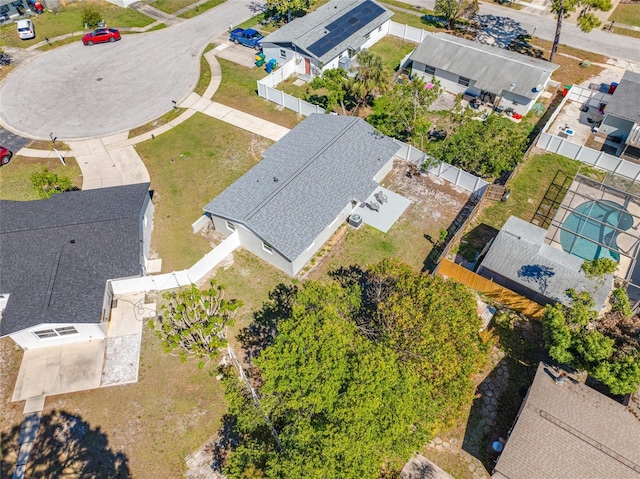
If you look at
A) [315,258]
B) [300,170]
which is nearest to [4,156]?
[300,170]

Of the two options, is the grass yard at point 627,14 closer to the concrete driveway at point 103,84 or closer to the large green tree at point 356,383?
the concrete driveway at point 103,84

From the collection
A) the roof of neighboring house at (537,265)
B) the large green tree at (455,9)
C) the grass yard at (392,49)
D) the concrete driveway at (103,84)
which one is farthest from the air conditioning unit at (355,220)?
the large green tree at (455,9)

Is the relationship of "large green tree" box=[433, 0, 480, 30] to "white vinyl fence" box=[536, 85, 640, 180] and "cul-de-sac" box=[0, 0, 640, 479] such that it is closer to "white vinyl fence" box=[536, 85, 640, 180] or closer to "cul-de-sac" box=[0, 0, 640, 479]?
"cul-de-sac" box=[0, 0, 640, 479]

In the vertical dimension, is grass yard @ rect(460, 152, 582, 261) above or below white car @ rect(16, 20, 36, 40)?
below

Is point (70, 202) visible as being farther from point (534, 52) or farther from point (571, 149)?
point (534, 52)

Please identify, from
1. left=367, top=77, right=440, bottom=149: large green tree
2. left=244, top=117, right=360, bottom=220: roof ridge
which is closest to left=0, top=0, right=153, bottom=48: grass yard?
left=244, top=117, right=360, bottom=220: roof ridge
